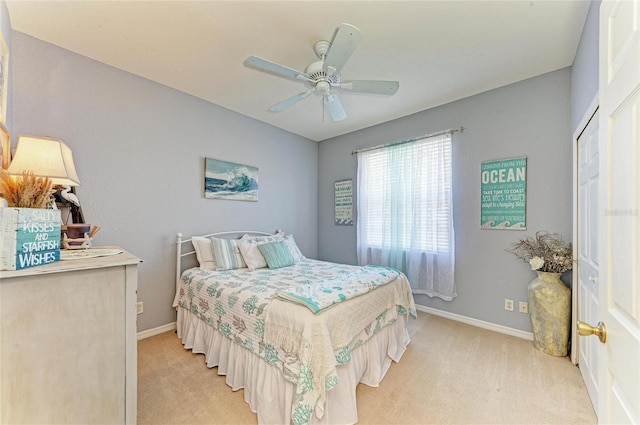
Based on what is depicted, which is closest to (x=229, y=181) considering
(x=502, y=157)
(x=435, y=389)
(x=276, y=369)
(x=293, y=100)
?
(x=293, y=100)

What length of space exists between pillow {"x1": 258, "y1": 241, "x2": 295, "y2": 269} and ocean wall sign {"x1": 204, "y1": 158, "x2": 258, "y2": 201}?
0.88 meters

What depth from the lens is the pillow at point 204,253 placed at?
112 inches

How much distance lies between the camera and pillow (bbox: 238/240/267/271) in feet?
9.45

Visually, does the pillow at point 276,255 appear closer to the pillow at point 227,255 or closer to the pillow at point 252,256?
the pillow at point 252,256

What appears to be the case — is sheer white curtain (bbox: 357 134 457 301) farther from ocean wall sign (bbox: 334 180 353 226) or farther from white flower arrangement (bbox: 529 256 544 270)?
white flower arrangement (bbox: 529 256 544 270)

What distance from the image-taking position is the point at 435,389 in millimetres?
1916

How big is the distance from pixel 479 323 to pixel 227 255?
2.93m

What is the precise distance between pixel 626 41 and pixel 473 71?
2174mm

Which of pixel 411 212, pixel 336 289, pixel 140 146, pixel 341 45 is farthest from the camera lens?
pixel 411 212

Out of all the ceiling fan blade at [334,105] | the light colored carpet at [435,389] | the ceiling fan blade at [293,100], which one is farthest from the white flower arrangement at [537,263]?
the ceiling fan blade at [293,100]

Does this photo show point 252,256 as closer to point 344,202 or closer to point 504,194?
point 344,202

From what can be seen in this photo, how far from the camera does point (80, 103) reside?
2.34 meters

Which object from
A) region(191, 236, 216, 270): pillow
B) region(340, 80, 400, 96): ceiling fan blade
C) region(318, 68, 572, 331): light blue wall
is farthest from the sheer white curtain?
region(191, 236, 216, 270): pillow

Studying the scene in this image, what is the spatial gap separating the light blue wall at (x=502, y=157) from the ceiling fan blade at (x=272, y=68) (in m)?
2.14
